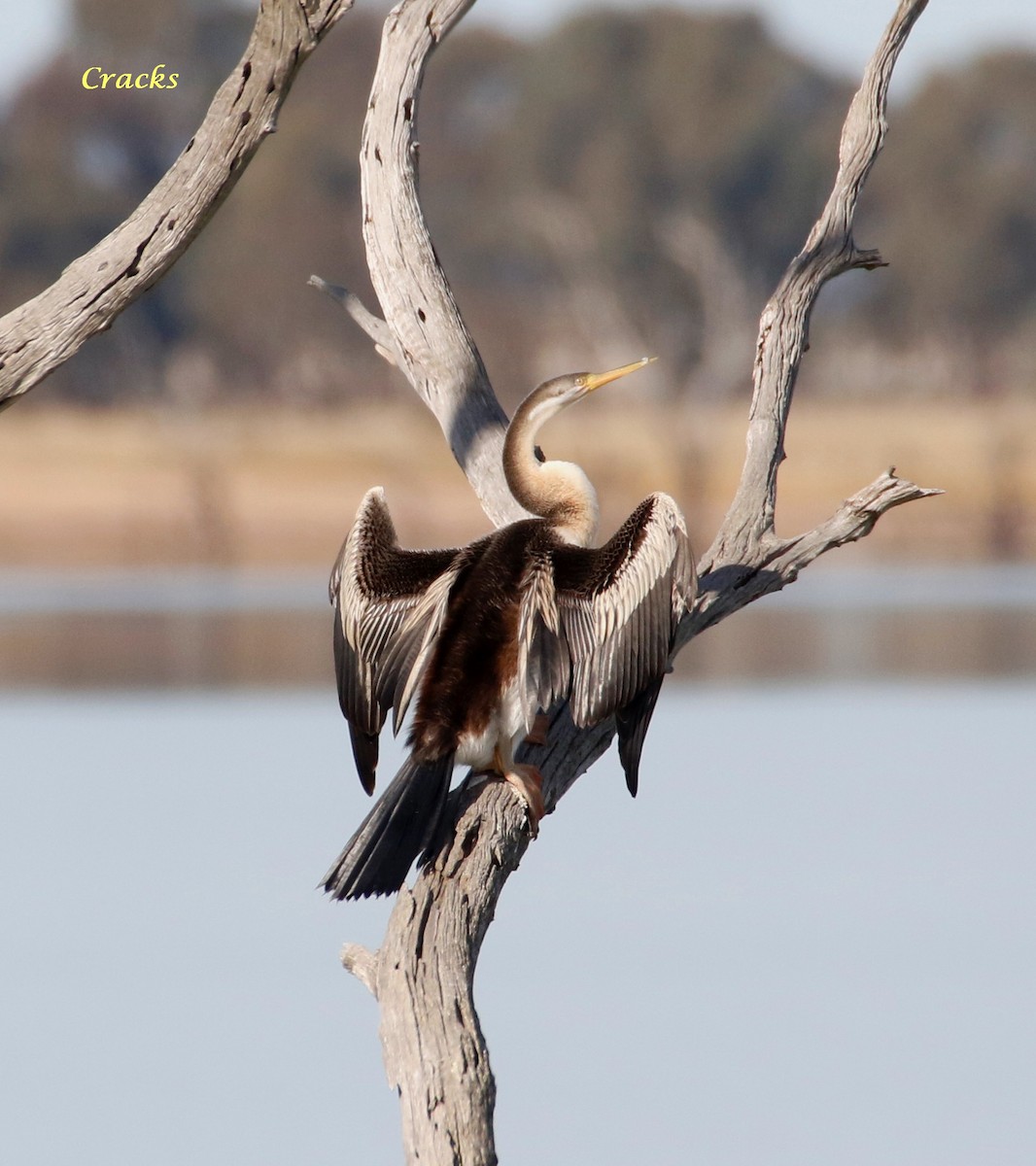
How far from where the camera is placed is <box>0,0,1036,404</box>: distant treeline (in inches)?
1159

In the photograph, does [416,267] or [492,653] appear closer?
[492,653]

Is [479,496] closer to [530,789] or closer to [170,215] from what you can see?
[530,789]

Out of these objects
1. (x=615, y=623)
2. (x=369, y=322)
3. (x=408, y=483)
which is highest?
(x=408, y=483)

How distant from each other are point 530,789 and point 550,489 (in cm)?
64

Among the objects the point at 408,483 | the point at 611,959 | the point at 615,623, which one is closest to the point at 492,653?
the point at 615,623

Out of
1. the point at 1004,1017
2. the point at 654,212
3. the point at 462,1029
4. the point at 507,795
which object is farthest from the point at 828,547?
the point at 654,212

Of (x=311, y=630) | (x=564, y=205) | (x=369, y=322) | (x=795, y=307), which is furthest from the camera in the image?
(x=564, y=205)

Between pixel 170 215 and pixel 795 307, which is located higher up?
pixel 795 307

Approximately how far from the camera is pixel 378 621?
3.55m

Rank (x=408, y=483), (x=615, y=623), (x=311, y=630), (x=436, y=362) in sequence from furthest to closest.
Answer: (x=408, y=483) < (x=311, y=630) < (x=436, y=362) < (x=615, y=623)

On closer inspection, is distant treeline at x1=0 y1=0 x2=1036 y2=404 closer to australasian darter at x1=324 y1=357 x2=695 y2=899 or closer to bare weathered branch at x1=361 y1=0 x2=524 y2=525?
bare weathered branch at x1=361 y1=0 x2=524 y2=525

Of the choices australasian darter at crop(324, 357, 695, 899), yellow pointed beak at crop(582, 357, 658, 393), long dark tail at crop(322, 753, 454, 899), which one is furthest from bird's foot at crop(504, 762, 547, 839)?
yellow pointed beak at crop(582, 357, 658, 393)

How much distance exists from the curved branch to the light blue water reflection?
2112 mm

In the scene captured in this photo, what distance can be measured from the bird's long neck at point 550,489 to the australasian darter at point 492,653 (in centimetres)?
17
